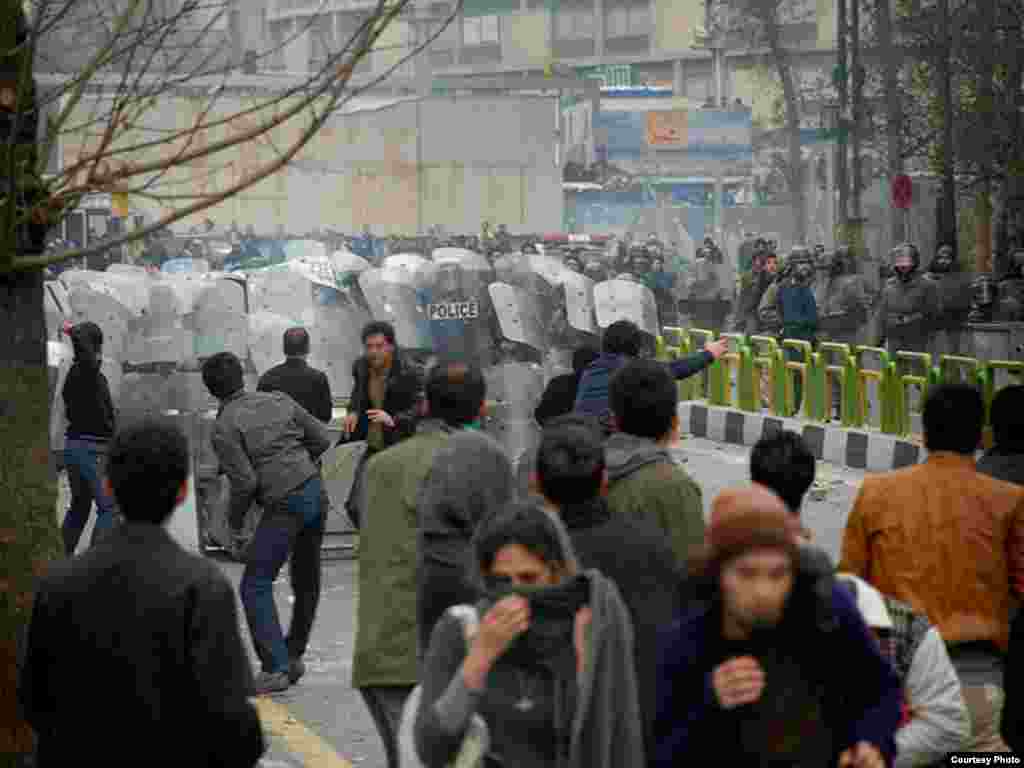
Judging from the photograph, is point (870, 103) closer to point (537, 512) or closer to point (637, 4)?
point (537, 512)

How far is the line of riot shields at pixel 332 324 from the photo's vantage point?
49.8ft

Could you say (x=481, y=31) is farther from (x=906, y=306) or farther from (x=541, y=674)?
(x=541, y=674)

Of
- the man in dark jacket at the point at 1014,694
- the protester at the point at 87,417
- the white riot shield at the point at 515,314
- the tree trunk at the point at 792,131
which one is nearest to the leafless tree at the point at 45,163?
the man in dark jacket at the point at 1014,694

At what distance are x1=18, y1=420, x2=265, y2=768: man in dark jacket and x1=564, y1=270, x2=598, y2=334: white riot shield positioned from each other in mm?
13478

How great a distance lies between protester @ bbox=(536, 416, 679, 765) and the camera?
4621mm

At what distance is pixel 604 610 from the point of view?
3.98 metres

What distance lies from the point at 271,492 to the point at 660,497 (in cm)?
380

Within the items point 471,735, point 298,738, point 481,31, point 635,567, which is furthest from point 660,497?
point 481,31

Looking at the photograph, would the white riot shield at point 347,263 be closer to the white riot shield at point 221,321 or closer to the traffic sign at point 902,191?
the white riot shield at point 221,321

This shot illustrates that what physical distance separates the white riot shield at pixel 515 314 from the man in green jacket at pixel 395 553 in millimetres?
9996

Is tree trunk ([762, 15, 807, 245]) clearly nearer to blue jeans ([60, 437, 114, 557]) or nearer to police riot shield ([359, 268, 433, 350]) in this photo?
police riot shield ([359, 268, 433, 350])

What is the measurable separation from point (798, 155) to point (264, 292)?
4058 cm

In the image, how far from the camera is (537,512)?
404 cm

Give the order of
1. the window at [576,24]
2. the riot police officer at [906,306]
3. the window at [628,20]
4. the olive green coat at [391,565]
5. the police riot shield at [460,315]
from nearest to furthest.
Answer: the olive green coat at [391,565] < the police riot shield at [460,315] < the riot police officer at [906,306] < the window at [628,20] < the window at [576,24]
